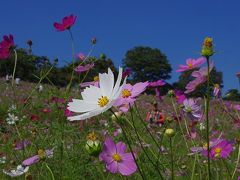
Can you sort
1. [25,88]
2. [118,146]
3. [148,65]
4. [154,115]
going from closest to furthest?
1. [118,146]
2. [154,115]
3. [25,88]
4. [148,65]

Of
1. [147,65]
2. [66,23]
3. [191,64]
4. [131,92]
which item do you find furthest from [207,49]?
[147,65]

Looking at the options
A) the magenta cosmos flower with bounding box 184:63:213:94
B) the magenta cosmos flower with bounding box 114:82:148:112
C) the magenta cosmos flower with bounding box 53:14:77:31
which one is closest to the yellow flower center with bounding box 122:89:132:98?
the magenta cosmos flower with bounding box 114:82:148:112

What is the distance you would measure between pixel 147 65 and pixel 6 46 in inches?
2401

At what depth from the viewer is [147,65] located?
209 feet

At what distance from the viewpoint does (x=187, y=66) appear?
1780mm

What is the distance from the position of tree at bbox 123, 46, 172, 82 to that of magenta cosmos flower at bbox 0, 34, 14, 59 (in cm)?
5930

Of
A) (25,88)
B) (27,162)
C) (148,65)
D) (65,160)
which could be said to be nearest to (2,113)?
(25,88)

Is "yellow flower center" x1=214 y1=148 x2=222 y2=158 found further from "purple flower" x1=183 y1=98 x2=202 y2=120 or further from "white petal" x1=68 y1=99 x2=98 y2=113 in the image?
"white petal" x1=68 y1=99 x2=98 y2=113

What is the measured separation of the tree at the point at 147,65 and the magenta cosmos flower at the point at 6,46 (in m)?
59.3

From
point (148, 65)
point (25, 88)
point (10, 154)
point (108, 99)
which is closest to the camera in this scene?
point (108, 99)

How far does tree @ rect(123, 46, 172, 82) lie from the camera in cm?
6309

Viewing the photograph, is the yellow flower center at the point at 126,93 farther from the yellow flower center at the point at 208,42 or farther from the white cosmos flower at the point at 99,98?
the yellow flower center at the point at 208,42

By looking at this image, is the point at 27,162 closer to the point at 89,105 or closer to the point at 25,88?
the point at 89,105

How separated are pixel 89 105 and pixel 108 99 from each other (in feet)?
0.23
